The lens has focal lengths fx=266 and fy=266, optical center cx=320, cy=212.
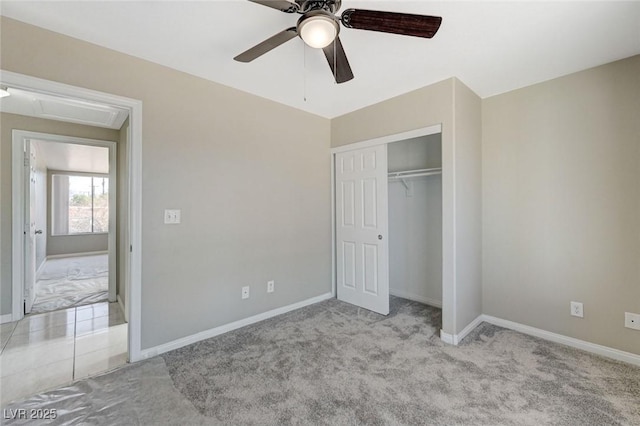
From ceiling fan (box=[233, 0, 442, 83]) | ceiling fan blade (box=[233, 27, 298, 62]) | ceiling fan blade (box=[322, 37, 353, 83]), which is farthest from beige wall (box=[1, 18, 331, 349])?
ceiling fan (box=[233, 0, 442, 83])

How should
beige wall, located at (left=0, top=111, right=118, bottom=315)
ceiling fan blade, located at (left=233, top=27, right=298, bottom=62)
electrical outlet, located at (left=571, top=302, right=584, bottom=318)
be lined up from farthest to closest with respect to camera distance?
beige wall, located at (left=0, top=111, right=118, bottom=315)
electrical outlet, located at (left=571, top=302, right=584, bottom=318)
ceiling fan blade, located at (left=233, top=27, right=298, bottom=62)

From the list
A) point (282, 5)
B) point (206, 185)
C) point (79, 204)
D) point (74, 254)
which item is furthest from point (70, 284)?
point (282, 5)

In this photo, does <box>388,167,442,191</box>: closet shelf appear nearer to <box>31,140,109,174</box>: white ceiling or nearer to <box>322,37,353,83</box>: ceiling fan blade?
<box>322,37,353,83</box>: ceiling fan blade

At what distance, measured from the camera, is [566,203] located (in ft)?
8.09

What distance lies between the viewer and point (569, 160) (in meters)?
2.45

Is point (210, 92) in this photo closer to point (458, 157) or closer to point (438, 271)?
point (458, 157)

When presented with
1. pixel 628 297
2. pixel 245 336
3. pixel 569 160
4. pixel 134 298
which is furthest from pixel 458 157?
pixel 134 298

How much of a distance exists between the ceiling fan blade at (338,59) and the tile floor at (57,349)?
9.38 feet

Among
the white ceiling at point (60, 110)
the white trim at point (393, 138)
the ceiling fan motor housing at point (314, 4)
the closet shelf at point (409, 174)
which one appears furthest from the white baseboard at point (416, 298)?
the white ceiling at point (60, 110)

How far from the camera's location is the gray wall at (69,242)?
694cm

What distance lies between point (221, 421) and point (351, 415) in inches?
30.5

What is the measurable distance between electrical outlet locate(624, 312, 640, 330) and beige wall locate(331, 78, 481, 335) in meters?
1.07

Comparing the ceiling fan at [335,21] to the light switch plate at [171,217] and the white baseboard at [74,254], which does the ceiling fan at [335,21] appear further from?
the white baseboard at [74,254]

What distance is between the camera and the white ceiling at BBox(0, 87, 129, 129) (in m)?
2.62
